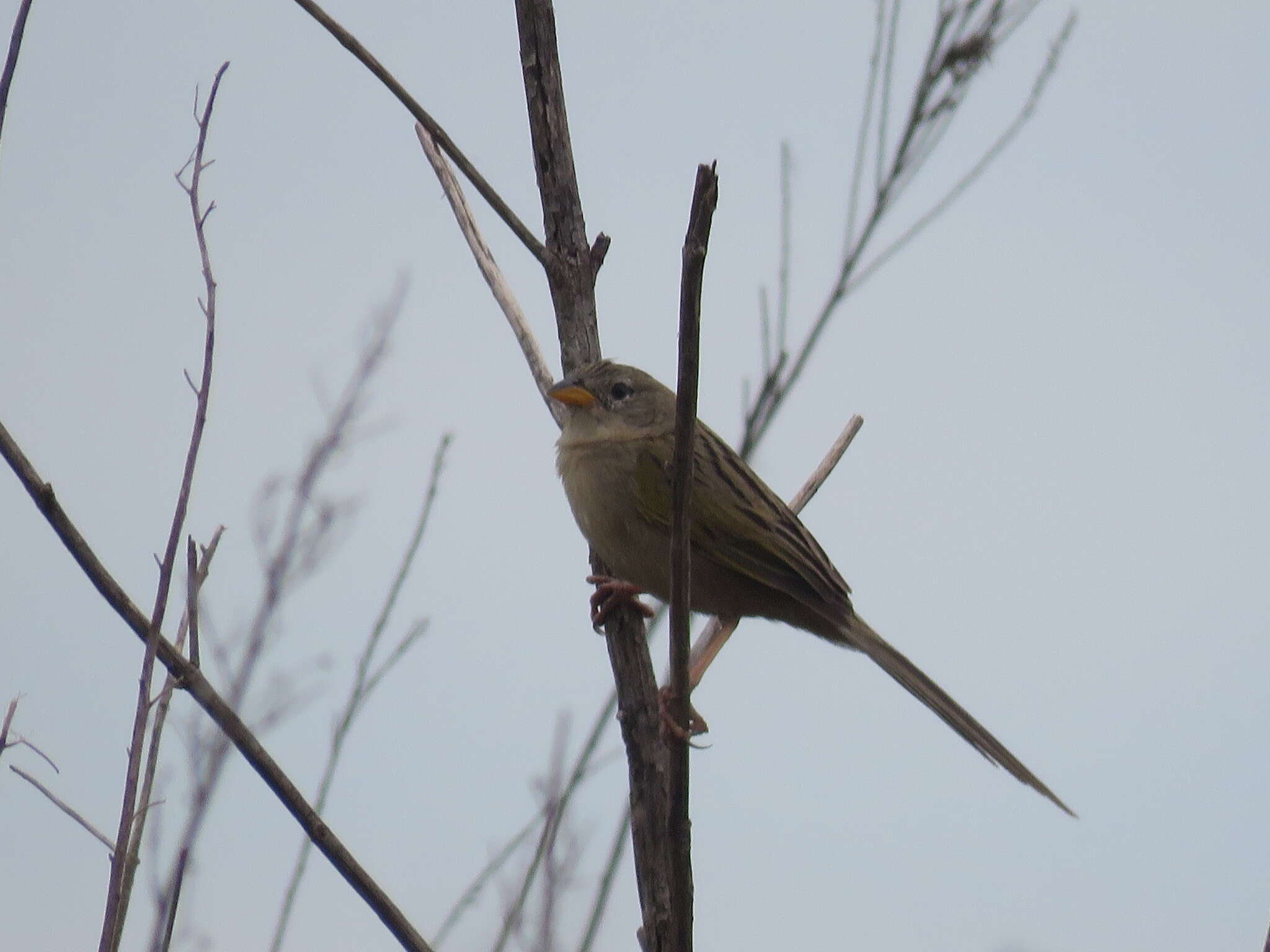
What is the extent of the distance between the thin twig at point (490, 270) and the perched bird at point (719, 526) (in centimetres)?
63

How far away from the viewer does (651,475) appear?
4.01 meters

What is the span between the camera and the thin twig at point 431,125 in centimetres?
255

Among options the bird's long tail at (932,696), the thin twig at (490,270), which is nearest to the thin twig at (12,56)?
the thin twig at (490,270)

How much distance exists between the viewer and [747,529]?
406cm

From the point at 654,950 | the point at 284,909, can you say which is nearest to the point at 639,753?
the point at 654,950

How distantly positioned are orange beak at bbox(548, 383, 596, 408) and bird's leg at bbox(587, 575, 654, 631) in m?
0.46

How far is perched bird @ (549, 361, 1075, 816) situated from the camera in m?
3.93

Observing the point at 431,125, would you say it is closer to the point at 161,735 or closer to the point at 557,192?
the point at 557,192

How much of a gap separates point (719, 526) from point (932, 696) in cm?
79

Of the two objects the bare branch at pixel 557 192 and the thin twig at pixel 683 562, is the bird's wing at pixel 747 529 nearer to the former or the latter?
the bare branch at pixel 557 192

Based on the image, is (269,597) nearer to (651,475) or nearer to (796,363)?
(796,363)

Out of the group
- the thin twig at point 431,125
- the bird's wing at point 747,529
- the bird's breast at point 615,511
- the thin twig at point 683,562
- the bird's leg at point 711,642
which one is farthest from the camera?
the bird's wing at point 747,529

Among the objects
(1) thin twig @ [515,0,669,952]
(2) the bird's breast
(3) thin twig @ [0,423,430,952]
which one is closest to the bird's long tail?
(2) the bird's breast

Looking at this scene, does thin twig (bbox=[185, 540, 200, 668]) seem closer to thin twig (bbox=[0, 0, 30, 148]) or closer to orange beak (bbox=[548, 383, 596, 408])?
thin twig (bbox=[0, 0, 30, 148])
